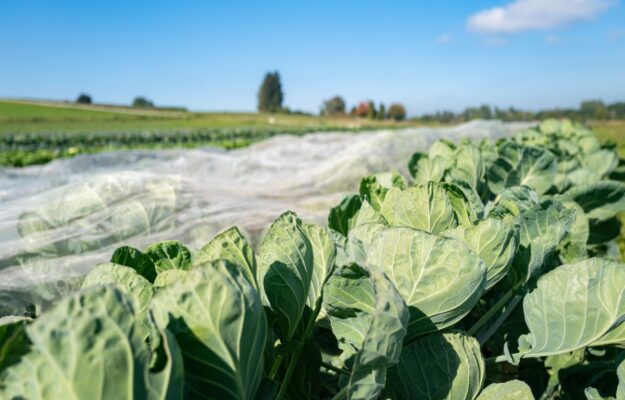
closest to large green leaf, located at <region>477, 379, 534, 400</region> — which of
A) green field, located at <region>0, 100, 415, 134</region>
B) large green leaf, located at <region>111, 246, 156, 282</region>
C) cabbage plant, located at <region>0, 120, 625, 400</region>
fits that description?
cabbage plant, located at <region>0, 120, 625, 400</region>

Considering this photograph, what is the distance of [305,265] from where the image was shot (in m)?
1.25

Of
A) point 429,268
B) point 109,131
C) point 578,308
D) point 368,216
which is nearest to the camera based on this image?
point 429,268

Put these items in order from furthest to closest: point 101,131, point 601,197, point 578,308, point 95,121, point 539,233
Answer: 1. point 95,121
2. point 101,131
3. point 601,197
4. point 539,233
5. point 578,308

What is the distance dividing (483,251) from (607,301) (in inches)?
13.0

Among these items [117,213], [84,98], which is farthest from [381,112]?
[117,213]

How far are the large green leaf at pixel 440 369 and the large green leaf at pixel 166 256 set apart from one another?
629mm

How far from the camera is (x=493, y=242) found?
135 cm

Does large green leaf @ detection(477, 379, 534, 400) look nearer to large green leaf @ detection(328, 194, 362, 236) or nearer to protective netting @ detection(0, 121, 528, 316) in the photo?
large green leaf @ detection(328, 194, 362, 236)

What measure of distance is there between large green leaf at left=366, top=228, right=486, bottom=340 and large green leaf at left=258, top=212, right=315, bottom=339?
181 millimetres

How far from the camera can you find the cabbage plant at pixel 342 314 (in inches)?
30.4

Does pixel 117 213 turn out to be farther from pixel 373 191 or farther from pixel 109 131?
pixel 109 131

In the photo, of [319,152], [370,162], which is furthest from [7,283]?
[319,152]

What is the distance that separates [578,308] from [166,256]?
1103mm

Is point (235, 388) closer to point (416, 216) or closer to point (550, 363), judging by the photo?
point (416, 216)
